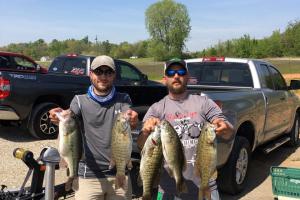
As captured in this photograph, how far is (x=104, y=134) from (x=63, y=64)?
880cm

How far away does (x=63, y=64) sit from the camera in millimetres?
12070

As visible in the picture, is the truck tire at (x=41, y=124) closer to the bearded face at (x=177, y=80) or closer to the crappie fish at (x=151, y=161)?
the bearded face at (x=177, y=80)

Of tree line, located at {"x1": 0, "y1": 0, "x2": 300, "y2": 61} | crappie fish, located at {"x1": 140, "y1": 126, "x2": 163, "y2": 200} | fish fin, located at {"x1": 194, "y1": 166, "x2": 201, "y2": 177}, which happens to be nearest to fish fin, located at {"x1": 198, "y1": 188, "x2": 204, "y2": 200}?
fish fin, located at {"x1": 194, "y1": 166, "x2": 201, "y2": 177}

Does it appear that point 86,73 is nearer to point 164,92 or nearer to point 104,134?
point 164,92

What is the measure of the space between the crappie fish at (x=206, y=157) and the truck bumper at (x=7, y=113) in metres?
6.68

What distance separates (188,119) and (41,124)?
21.6 ft

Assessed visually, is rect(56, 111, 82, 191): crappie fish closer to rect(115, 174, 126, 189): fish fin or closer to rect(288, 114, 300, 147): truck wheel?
rect(115, 174, 126, 189): fish fin

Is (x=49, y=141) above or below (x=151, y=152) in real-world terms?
below

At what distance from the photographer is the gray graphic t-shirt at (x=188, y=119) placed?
3.34m

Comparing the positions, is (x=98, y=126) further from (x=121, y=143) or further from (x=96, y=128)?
(x=121, y=143)

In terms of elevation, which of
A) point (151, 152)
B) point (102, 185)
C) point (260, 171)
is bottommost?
point (260, 171)

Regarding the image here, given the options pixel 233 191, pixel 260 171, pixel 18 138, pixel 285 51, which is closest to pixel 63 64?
pixel 18 138

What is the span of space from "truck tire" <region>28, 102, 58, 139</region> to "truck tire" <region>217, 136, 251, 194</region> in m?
4.29

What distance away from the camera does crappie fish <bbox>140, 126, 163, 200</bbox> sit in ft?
9.66
